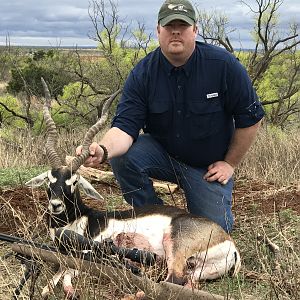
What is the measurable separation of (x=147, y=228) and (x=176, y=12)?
86.5 inches

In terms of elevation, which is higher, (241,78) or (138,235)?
(241,78)

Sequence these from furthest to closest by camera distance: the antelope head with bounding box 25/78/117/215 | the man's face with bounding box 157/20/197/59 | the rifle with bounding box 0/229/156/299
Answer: the man's face with bounding box 157/20/197/59 → the antelope head with bounding box 25/78/117/215 → the rifle with bounding box 0/229/156/299

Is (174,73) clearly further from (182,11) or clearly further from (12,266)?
(12,266)

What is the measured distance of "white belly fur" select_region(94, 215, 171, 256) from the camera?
4855mm

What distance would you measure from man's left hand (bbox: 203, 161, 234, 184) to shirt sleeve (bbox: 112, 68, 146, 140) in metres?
0.91

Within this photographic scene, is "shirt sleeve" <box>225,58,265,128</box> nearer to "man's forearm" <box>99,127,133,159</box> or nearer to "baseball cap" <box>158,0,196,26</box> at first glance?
"baseball cap" <box>158,0,196,26</box>

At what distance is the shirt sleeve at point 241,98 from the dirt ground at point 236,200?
1.12 metres

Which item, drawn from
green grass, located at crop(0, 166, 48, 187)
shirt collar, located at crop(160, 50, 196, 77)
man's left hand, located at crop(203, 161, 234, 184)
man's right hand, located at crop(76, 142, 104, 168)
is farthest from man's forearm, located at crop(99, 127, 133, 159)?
green grass, located at crop(0, 166, 48, 187)

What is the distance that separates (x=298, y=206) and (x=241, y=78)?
2096mm

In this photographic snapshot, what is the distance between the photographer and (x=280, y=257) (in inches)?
178

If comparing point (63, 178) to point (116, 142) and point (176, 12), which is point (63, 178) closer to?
point (116, 142)

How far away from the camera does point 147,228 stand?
4906mm

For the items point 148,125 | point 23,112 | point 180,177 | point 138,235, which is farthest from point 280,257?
point 23,112

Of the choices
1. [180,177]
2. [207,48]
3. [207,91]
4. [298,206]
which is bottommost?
[298,206]
